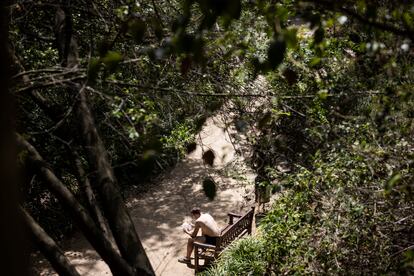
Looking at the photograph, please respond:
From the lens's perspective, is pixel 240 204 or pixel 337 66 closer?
pixel 337 66

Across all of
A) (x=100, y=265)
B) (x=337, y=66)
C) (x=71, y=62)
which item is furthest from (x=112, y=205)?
(x=100, y=265)

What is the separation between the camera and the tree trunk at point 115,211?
10.1 feet

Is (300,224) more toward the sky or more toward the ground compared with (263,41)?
more toward the ground

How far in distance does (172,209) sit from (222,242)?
2943mm

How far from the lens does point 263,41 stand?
250 inches

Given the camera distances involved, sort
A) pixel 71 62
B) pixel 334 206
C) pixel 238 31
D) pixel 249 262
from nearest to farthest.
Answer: pixel 71 62
pixel 238 31
pixel 334 206
pixel 249 262

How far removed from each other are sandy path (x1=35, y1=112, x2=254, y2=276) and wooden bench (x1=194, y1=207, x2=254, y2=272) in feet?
1.55

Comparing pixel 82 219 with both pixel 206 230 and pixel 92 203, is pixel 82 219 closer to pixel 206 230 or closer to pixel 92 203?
pixel 92 203

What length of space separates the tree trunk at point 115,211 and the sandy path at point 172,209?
4.95m

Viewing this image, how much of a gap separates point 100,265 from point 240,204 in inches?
126

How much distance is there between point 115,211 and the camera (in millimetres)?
3100

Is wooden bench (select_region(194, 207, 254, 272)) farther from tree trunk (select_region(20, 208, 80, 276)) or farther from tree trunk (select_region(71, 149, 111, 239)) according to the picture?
tree trunk (select_region(20, 208, 80, 276))

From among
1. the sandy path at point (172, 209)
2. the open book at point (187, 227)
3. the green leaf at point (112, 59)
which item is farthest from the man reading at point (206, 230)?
the green leaf at point (112, 59)

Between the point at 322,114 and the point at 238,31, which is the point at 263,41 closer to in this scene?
the point at 322,114
